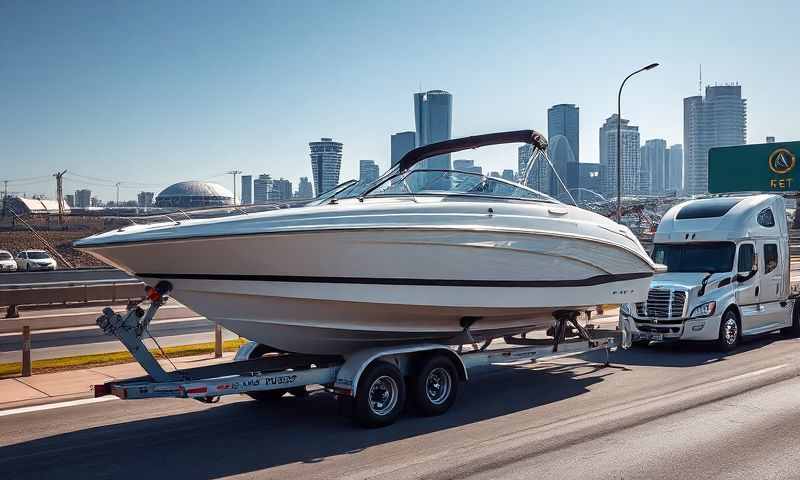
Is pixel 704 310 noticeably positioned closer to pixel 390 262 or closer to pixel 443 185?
pixel 443 185

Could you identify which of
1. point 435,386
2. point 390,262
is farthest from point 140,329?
point 435,386

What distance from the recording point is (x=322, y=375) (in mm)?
8172

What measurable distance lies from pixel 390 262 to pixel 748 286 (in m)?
8.71

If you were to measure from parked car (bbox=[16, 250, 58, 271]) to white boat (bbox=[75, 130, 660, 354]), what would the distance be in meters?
36.0

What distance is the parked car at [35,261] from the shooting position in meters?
40.3

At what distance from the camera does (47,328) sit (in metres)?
16.6

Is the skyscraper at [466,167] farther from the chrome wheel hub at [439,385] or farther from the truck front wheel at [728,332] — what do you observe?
the truck front wheel at [728,332]

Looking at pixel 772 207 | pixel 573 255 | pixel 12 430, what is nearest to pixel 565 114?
pixel 772 207

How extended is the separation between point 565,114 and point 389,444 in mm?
63468

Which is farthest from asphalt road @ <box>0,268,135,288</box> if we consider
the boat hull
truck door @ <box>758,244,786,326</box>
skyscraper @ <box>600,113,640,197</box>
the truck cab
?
skyscraper @ <box>600,113,640,197</box>

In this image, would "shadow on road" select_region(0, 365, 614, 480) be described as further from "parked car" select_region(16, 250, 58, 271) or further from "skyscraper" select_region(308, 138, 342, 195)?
"parked car" select_region(16, 250, 58, 271)

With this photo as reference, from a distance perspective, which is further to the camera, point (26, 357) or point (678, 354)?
point (678, 354)

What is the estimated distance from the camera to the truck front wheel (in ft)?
42.6

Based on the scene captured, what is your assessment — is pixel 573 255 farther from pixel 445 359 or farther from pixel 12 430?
pixel 12 430
